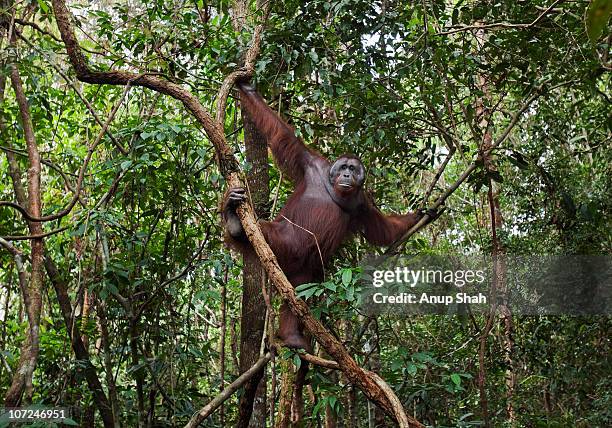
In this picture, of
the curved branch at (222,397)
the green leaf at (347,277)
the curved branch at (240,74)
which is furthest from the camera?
the curved branch at (240,74)

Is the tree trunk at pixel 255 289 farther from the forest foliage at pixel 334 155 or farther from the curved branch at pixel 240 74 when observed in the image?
the curved branch at pixel 240 74

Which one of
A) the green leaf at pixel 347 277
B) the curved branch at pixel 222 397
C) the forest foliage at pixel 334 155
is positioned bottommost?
the curved branch at pixel 222 397

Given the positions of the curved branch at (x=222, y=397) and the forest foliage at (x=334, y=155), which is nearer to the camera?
the curved branch at (x=222, y=397)

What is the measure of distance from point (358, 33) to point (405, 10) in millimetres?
326

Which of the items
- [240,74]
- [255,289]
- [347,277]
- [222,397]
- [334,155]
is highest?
[334,155]

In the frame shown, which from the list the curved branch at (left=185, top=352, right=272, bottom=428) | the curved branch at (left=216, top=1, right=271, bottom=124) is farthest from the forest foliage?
the curved branch at (left=216, top=1, right=271, bottom=124)

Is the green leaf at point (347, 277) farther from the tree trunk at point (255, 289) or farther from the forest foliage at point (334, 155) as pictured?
the tree trunk at point (255, 289)

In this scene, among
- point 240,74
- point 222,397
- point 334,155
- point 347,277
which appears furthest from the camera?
point 334,155

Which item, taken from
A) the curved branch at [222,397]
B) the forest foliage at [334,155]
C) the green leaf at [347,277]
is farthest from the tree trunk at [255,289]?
the green leaf at [347,277]

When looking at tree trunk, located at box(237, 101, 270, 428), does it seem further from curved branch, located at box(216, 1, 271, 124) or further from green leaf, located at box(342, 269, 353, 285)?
green leaf, located at box(342, 269, 353, 285)

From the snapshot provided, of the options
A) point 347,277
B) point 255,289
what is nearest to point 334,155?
point 255,289

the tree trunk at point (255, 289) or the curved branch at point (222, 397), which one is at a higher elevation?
the tree trunk at point (255, 289)

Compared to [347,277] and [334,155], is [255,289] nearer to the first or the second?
[334,155]

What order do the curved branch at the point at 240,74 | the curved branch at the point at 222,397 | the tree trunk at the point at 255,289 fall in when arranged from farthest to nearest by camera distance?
the tree trunk at the point at 255,289
the curved branch at the point at 240,74
the curved branch at the point at 222,397
